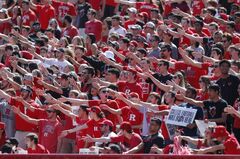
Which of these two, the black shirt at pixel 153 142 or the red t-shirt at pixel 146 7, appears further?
the red t-shirt at pixel 146 7

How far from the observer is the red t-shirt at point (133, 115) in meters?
20.0

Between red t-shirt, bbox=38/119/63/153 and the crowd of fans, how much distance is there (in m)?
0.02

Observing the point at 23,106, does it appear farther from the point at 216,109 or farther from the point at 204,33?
the point at 204,33

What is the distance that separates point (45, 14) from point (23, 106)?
19.4ft

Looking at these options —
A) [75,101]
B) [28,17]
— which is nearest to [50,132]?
[75,101]

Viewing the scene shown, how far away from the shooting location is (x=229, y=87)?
788 inches

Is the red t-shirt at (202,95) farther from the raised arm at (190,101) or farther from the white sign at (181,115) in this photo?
the white sign at (181,115)

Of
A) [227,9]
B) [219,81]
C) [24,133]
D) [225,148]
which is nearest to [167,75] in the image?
[219,81]

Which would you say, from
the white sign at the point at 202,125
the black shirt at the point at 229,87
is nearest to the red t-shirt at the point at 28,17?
the black shirt at the point at 229,87

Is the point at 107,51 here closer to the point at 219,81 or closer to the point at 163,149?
the point at 219,81

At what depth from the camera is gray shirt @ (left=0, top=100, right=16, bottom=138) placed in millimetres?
21016

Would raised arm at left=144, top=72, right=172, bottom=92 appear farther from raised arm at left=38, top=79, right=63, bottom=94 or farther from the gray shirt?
the gray shirt

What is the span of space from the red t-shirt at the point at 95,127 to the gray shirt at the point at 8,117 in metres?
1.99

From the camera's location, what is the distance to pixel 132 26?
24.5 metres
